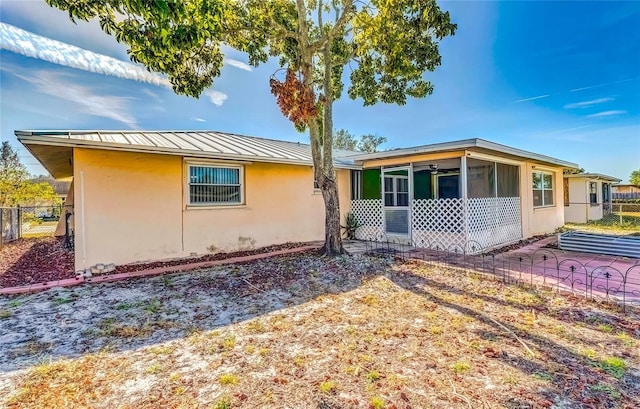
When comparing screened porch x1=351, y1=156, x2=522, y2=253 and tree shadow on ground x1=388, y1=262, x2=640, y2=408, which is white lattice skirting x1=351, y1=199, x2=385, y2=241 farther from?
tree shadow on ground x1=388, y1=262, x2=640, y2=408

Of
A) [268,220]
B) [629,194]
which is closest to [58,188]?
[268,220]

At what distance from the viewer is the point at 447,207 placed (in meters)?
8.60

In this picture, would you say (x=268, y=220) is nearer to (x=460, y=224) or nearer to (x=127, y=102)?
(x=460, y=224)

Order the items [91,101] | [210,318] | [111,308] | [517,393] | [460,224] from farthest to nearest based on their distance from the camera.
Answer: [91,101] → [460,224] → [111,308] → [210,318] → [517,393]

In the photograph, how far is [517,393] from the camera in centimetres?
249

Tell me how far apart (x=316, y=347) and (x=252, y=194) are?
20.7 feet

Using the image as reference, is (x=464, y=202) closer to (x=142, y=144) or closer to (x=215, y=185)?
(x=215, y=185)

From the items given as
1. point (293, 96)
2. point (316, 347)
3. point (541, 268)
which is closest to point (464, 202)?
point (541, 268)

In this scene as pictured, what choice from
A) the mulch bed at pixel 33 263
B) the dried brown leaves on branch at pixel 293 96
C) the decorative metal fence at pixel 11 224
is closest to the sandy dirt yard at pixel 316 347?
the mulch bed at pixel 33 263

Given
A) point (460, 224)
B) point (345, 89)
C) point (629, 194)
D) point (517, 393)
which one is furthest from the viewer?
point (629, 194)

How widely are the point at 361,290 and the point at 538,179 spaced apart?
10661 mm

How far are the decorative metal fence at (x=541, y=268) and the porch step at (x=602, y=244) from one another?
0.41 m

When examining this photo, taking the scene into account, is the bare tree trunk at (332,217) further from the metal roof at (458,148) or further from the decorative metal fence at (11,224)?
the decorative metal fence at (11,224)

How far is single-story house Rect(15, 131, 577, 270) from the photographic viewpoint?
262 inches
